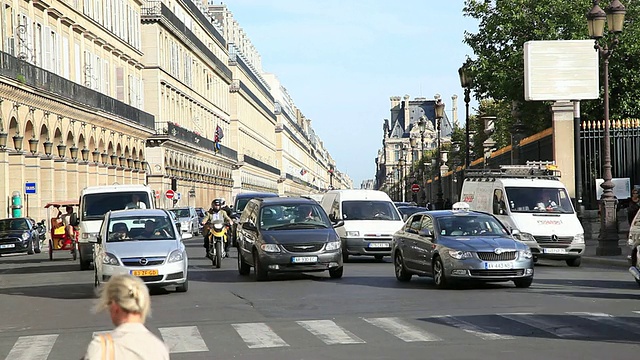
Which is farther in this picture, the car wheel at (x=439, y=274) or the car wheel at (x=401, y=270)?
the car wheel at (x=401, y=270)

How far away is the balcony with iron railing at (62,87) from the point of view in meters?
46.5

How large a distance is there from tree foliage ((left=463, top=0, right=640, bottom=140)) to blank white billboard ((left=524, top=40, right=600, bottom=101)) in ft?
37.2

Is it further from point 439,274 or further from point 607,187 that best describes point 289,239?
point 607,187

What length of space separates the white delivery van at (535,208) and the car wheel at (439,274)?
629cm

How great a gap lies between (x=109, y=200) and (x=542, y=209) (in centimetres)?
1126

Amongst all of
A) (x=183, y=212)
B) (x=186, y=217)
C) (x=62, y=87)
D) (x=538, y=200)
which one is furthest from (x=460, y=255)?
(x=62, y=87)

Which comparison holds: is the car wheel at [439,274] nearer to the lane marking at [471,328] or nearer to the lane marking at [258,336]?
the lane marking at [471,328]

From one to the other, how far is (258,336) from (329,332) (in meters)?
0.88

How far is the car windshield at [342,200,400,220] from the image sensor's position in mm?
30875

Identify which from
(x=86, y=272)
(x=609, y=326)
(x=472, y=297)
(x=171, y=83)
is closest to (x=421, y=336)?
(x=609, y=326)

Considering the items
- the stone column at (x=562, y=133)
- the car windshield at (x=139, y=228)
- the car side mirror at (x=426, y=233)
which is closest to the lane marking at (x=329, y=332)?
the car side mirror at (x=426, y=233)

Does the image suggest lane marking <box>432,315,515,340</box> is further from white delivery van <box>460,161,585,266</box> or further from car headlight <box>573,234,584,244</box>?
car headlight <box>573,234,584,244</box>

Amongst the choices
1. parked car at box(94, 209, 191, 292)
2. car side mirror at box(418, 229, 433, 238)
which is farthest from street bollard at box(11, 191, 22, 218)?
car side mirror at box(418, 229, 433, 238)

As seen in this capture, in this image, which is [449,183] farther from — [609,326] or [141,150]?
[609,326]
